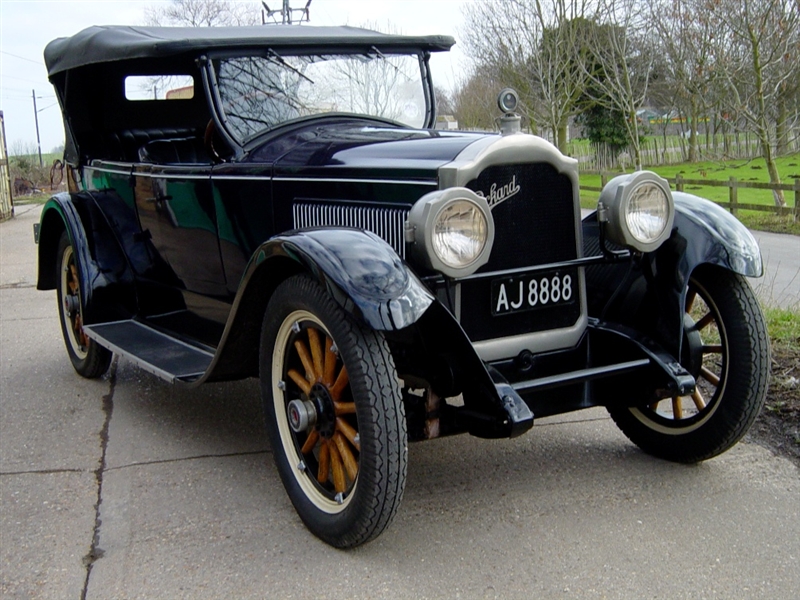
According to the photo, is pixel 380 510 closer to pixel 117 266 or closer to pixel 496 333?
pixel 496 333

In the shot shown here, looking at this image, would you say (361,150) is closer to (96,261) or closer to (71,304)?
(96,261)

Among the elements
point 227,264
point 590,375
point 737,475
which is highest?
point 227,264

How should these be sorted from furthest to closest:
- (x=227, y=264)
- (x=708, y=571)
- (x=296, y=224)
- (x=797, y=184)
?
(x=797, y=184), (x=227, y=264), (x=296, y=224), (x=708, y=571)

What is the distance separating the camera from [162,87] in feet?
18.0

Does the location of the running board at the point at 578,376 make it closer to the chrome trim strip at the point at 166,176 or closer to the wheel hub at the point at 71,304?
the chrome trim strip at the point at 166,176

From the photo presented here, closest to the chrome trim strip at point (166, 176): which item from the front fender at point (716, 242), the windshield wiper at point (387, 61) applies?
the windshield wiper at point (387, 61)

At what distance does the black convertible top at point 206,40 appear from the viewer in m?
4.02

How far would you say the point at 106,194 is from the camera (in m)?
5.16

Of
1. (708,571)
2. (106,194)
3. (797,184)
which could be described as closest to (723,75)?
(797,184)

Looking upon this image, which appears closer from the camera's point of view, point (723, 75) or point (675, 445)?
point (675, 445)

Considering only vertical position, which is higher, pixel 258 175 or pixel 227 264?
pixel 258 175

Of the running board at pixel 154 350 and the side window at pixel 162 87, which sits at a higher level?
the side window at pixel 162 87

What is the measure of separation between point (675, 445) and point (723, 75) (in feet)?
44.6

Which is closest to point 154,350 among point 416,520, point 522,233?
point 416,520
